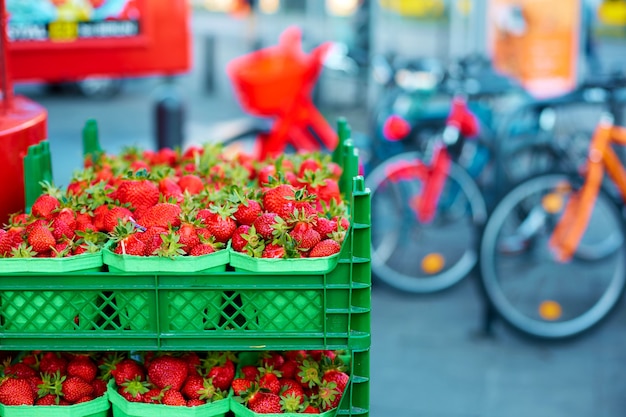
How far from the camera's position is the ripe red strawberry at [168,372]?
2.51 meters

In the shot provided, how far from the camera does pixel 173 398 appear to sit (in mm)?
2488

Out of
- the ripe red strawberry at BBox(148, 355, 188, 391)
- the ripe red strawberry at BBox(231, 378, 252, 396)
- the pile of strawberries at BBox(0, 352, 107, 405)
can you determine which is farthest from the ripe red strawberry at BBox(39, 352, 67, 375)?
the ripe red strawberry at BBox(231, 378, 252, 396)

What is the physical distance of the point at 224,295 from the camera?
2361 mm

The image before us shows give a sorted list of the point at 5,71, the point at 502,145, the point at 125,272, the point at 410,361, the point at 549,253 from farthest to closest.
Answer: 1. the point at 502,145
2. the point at 549,253
3. the point at 410,361
4. the point at 5,71
5. the point at 125,272

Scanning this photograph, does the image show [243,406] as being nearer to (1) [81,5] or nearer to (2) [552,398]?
(2) [552,398]

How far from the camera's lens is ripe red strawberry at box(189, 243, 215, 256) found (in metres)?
2.38

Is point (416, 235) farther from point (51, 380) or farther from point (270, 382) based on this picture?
point (51, 380)

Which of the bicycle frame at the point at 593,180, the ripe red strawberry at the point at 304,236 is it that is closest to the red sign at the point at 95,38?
the bicycle frame at the point at 593,180

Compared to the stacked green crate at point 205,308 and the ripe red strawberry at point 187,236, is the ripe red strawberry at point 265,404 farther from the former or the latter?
the ripe red strawberry at point 187,236

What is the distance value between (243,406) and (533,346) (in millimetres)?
3031

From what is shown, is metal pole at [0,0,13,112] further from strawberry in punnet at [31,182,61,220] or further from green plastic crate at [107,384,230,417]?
green plastic crate at [107,384,230,417]

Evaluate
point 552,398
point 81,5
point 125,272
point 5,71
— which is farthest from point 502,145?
point 125,272

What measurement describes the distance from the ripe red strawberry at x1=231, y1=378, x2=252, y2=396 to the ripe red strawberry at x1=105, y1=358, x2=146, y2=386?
240 mm

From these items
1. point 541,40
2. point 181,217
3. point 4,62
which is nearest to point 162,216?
point 181,217
